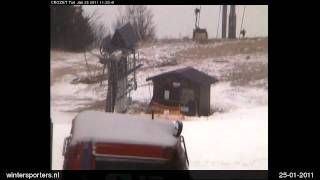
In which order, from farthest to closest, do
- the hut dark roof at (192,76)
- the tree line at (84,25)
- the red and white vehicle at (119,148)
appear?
the hut dark roof at (192,76) → the tree line at (84,25) → the red and white vehicle at (119,148)

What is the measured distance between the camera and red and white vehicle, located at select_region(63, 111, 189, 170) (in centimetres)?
365

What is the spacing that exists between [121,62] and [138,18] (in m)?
0.30

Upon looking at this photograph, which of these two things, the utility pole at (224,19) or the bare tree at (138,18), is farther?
the utility pole at (224,19)

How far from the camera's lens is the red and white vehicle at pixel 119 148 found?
365 centimetres

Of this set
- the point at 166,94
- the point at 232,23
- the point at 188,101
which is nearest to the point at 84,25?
the point at 166,94

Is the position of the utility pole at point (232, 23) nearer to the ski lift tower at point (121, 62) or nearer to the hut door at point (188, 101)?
the hut door at point (188, 101)

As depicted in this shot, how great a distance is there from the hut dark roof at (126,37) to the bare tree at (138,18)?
0.03 meters

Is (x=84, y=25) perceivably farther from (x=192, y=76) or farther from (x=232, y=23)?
(x=232, y=23)

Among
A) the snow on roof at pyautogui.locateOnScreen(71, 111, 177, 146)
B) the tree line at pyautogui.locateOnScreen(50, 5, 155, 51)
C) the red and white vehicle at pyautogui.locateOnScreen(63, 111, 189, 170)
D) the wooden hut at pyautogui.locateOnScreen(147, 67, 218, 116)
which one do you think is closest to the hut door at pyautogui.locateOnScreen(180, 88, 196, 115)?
the wooden hut at pyautogui.locateOnScreen(147, 67, 218, 116)

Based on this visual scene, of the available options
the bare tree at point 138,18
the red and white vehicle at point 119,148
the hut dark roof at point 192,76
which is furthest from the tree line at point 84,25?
the red and white vehicle at point 119,148
